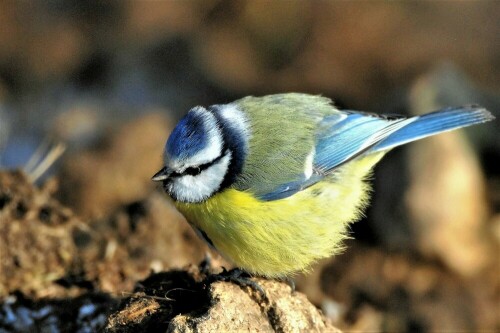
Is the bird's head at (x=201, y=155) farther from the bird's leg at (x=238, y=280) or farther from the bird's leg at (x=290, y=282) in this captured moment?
the bird's leg at (x=290, y=282)

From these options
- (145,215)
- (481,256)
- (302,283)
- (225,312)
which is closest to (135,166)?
(145,215)

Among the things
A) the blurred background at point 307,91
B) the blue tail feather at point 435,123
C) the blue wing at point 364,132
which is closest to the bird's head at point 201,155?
the blue wing at point 364,132

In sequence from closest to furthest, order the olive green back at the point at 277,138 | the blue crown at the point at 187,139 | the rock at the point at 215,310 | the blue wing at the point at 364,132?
the rock at the point at 215,310
the blue crown at the point at 187,139
the olive green back at the point at 277,138
the blue wing at the point at 364,132

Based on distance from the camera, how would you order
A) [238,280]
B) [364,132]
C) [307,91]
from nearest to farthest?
1. [238,280]
2. [364,132]
3. [307,91]

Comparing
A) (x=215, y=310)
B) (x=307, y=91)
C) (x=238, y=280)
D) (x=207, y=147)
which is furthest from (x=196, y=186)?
(x=307, y=91)

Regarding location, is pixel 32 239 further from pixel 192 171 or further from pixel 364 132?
pixel 364 132

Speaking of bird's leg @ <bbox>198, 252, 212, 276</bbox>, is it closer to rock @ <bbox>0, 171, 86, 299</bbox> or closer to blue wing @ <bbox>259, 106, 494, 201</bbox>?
blue wing @ <bbox>259, 106, 494, 201</bbox>

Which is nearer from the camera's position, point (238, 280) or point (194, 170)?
point (238, 280)

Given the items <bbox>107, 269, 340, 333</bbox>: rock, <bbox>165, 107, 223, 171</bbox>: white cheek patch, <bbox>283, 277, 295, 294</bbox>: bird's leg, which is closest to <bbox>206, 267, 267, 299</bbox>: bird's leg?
<bbox>107, 269, 340, 333</bbox>: rock
